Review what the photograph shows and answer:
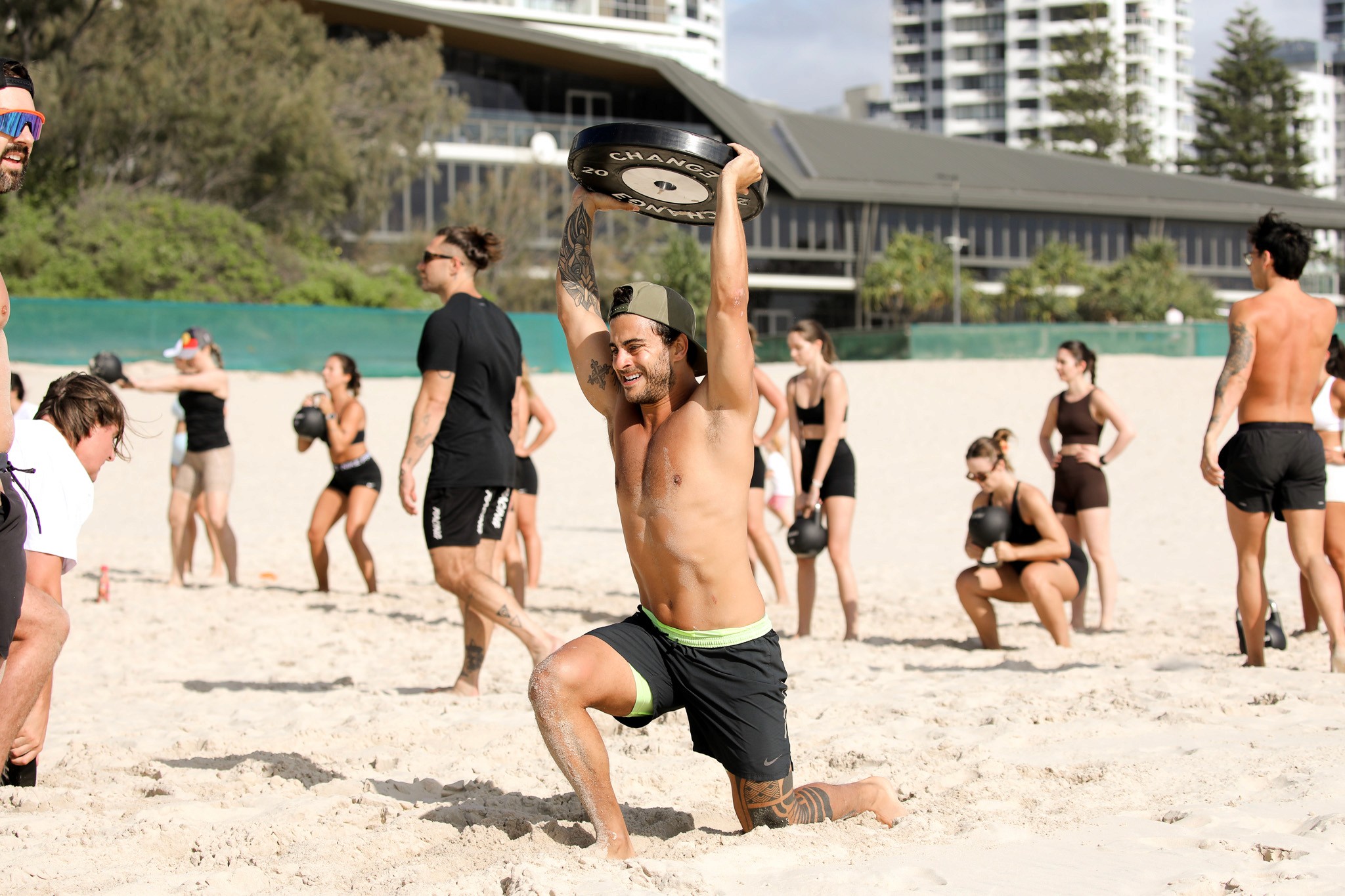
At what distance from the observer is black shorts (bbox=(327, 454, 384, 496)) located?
8.20m

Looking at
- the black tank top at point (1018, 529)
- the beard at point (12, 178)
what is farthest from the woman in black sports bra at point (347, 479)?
the beard at point (12, 178)

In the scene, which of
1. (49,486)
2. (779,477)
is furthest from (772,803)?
(779,477)

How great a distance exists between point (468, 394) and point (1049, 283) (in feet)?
151

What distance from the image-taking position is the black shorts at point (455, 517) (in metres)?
5.08

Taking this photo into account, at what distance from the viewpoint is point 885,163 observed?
164 feet

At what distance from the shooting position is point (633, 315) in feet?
10.2

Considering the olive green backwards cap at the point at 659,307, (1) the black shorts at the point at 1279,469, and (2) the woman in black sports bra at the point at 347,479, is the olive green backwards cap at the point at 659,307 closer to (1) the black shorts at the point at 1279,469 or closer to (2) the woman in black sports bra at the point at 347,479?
(1) the black shorts at the point at 1279,469

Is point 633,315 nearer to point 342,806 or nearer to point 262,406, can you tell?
point 342,806

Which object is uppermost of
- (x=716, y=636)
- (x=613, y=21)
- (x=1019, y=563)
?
(x=613, y=21)

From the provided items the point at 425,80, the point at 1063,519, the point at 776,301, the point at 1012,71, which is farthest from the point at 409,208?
the point at 1012,71

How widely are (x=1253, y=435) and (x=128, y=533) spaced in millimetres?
11228

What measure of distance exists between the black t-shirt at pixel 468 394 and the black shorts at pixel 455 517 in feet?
0.14

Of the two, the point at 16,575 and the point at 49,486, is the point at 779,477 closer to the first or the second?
the point at 49,486

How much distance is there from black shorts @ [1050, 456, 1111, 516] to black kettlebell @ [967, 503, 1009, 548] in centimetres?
126
